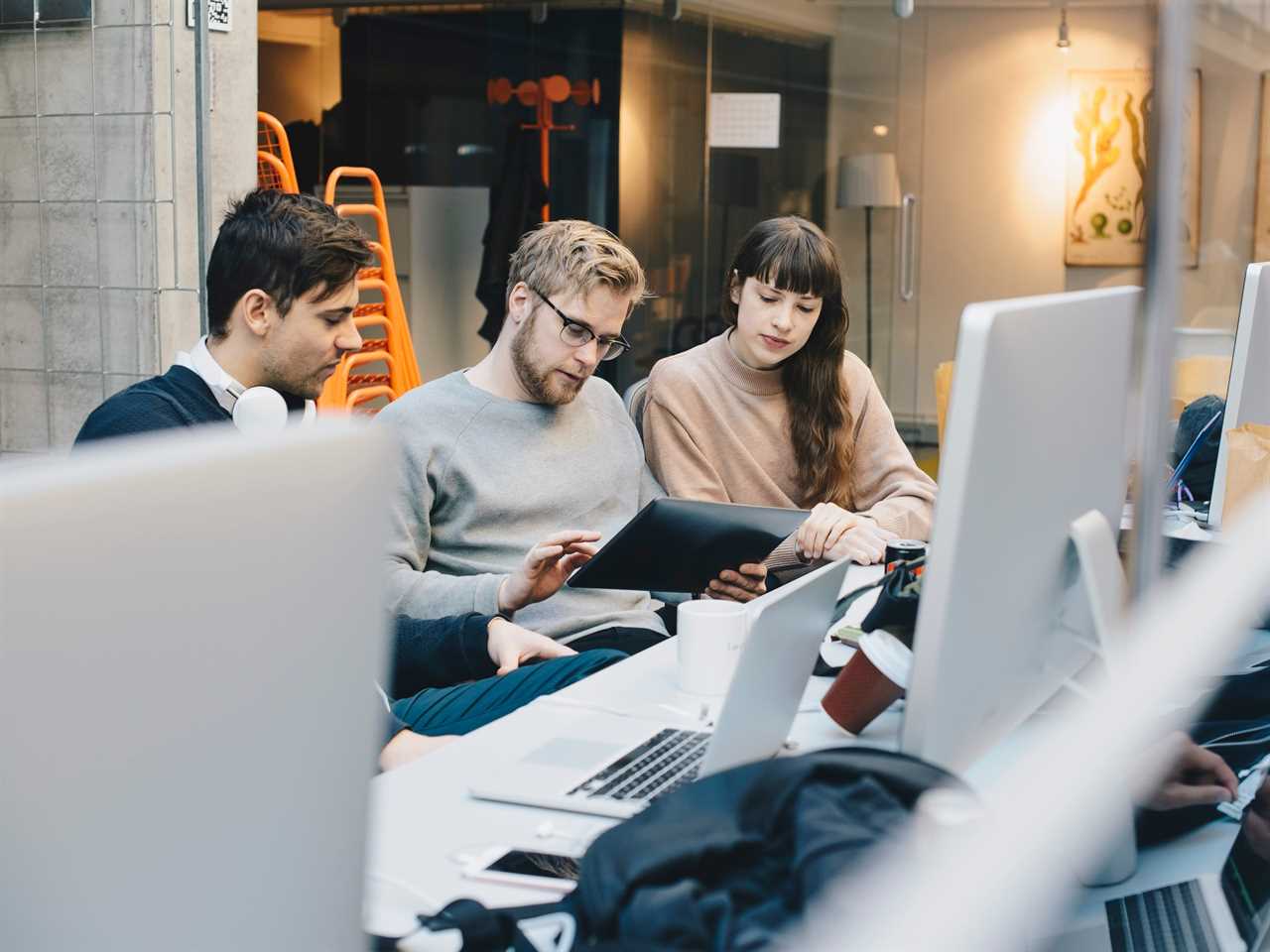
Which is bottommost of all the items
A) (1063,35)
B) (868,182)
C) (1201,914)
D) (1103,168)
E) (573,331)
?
(1201,914)

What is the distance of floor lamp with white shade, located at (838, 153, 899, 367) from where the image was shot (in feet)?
21.2

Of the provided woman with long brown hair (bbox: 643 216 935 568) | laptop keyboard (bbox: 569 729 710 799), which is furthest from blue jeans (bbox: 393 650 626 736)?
woman with long brown hair (bbox: 643 216 935 568)

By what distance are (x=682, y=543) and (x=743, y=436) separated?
827mm

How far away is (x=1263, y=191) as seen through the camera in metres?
6.72

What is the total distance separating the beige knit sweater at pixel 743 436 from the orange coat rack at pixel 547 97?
377cm

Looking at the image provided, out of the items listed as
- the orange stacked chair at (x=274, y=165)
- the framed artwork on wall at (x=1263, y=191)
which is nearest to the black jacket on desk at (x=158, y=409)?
the orange stacked chair at (x=274, y=165)

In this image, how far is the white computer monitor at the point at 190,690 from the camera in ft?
1.76

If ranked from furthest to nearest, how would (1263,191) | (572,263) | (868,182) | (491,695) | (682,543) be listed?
(1263,191)
(868,182)
(572,263)
(682,543)
(491,695)

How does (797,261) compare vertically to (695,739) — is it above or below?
above

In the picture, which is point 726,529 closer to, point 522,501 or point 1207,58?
point 522,501

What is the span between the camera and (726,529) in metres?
2.08

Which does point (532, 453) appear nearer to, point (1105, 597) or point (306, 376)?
point (306, 376)

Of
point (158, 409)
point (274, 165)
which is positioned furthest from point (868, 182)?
point (158, 409)

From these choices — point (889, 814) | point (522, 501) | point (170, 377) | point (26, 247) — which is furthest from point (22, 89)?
point (889, 814)
